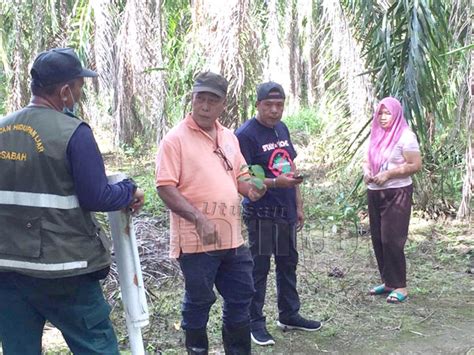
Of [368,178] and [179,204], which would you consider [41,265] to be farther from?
[368,178]

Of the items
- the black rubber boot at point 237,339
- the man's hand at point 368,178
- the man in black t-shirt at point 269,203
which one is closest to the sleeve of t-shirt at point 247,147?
the man in black t-shirt at point 269,203

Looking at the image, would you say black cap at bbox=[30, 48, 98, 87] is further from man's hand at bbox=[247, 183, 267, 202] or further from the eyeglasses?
man's hand at bbox=[247, 183, 267, 202]

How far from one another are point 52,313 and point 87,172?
25.3 inches

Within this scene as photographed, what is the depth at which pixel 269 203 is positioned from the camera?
152 inches

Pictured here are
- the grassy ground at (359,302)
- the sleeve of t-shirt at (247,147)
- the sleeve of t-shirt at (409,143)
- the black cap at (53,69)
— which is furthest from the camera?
the sleeve of t-shirt at (409,143)

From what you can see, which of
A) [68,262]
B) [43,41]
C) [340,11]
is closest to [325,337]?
[68,262]

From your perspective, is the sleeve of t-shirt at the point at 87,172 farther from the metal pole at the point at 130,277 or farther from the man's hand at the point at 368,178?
the man's hand at the point at 368,178

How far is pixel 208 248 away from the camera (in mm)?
3131

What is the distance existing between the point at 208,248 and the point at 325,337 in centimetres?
147

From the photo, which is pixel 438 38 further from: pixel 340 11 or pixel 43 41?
pixel 43 41

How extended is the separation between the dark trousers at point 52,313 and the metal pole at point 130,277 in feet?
0.70

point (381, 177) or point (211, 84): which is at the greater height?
point (211, 84)

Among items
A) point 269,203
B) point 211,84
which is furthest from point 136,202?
point 269,203

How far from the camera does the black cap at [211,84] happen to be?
3.16 m
